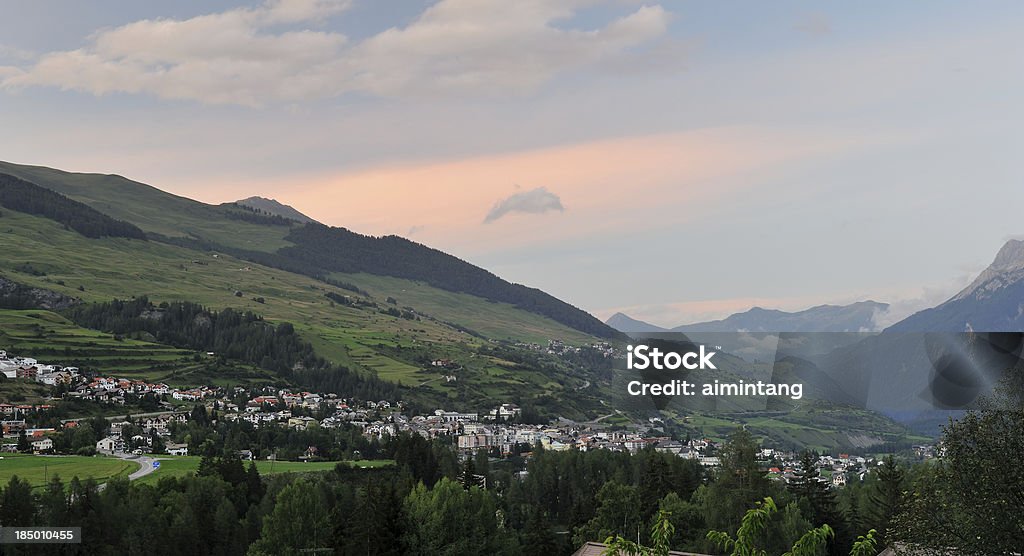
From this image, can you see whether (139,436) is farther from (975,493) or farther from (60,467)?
(975,493)

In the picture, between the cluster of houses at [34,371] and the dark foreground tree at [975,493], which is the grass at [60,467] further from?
the dark foreground tree at [975,493]

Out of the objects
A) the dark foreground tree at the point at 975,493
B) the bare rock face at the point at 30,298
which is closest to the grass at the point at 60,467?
the dark foreground tree at the point at 975,493

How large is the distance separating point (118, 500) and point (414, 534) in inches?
673

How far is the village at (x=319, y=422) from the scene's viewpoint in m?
99.2

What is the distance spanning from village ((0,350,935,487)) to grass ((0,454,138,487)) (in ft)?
25.6

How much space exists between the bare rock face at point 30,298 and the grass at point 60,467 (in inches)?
3330

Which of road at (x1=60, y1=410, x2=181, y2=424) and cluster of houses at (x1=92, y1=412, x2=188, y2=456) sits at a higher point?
road at (x1=60, y1=410, x2=181, y2=424)

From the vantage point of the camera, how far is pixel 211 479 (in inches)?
2323

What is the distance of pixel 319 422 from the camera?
128125 millimetres

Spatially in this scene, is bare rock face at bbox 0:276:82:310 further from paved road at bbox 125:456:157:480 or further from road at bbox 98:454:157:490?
paved road at bbox 125:456:157:480

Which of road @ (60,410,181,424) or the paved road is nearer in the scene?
the paved road

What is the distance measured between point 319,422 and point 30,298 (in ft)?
234

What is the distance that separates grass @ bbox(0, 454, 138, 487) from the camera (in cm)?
7344

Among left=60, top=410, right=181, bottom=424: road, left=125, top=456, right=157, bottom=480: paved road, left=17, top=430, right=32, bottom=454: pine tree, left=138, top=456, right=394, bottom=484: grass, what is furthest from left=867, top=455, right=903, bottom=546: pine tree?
left=60, top=410, right=181, bottom=424: road
